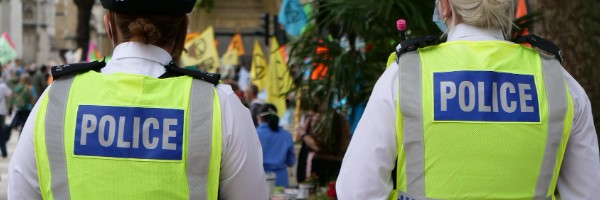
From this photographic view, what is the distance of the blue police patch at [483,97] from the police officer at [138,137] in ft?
1.94

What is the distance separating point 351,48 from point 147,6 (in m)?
6.95

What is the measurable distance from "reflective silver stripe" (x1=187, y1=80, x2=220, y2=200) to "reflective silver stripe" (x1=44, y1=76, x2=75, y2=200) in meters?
0.34

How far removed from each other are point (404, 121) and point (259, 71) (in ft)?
65.6

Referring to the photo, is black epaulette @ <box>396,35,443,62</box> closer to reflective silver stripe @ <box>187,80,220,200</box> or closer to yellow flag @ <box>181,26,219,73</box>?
reflective silver stripe @ <box>187,80,220,200</box>

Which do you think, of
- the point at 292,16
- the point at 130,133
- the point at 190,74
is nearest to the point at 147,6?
the point at 190,74

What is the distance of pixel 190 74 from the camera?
139 inches

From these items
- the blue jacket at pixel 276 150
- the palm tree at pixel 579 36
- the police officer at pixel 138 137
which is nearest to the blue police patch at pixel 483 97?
the police officer at pixel 138 137

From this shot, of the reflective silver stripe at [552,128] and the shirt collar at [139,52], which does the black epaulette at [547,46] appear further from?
the shirt collar at [139,52]

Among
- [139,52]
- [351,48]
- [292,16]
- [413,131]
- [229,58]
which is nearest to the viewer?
[139,52]

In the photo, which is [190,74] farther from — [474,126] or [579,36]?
[579,36]

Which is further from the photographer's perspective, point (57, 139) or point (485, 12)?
point (485, 12)

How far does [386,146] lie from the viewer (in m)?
3.65

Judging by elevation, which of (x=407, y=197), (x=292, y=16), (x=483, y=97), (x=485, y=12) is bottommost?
(x=407, y=197)

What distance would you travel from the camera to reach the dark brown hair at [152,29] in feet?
11.5
